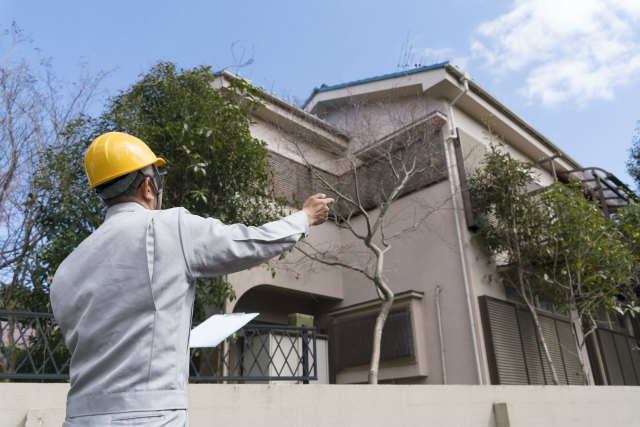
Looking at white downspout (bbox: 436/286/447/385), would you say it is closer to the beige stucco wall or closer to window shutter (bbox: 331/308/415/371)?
the beige stucco wall

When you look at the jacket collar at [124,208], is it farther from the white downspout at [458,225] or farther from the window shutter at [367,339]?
the window shutter at [367,339]

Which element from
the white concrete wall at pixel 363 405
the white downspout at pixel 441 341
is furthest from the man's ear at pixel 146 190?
the white downspout at pixel 441 341

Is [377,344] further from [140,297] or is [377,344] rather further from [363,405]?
[140,297]

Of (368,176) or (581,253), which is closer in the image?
(581,253)

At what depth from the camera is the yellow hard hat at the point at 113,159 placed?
58.5 inches

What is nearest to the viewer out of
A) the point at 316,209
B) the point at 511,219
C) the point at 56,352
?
the point at 316,209

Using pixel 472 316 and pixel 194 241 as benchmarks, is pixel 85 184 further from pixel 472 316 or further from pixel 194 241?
pixel 472 316

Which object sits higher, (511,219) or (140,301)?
(511,219)

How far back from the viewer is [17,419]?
3.25 metres

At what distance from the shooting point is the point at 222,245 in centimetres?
131

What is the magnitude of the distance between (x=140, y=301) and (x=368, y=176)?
9605 mm

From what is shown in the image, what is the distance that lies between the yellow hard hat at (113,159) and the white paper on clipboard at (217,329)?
2.17 feet

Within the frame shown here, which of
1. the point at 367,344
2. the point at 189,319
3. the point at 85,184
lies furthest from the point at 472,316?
the point at 189,319

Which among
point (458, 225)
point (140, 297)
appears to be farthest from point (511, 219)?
point (140, 297)
